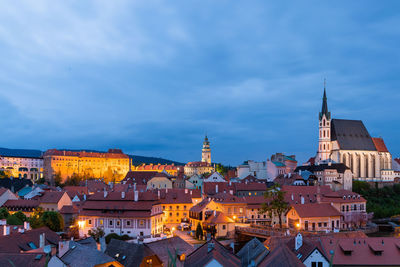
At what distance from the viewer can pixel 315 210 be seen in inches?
2308

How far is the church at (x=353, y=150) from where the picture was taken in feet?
357

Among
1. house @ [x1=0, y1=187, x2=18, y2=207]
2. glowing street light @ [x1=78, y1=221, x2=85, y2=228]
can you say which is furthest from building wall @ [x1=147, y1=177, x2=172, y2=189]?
glowing street light @ [x1=78, y1=221, x2=85, y2=228]

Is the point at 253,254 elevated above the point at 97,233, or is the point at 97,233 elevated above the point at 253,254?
the point at 253,254

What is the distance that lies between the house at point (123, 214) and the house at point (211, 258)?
67.2 ft

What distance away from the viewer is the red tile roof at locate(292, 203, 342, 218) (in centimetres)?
5712

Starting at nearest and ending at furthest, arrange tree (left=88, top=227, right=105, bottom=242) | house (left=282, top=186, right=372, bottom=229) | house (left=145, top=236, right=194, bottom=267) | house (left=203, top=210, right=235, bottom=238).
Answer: house (left=145, top=236, right=194, bottom=267) < tree (left=88, top=227, right=105, bottom=242) < house (left=203, top=210, right=235, bottom=238) < house (left=282, top=186, right=372, bottom=229)

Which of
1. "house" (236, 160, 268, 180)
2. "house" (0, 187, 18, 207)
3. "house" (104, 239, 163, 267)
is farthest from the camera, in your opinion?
"house" (236, 160, 268, 180)

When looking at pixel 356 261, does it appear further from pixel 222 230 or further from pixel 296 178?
pixel 296 178

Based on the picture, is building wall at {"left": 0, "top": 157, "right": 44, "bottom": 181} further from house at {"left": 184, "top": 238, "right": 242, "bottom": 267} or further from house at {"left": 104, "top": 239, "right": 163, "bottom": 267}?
house at {"left": 184, "top": 238, "right": 242, "bottom": 267}

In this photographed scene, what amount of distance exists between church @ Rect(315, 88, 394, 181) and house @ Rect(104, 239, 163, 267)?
3207 inches

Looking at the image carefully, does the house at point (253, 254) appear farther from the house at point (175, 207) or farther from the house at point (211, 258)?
the house at point (175, 207)

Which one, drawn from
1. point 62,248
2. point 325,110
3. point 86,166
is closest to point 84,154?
point 86,166

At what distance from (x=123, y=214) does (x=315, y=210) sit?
1005 inches

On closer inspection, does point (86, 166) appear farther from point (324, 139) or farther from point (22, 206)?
point (22, 206)
